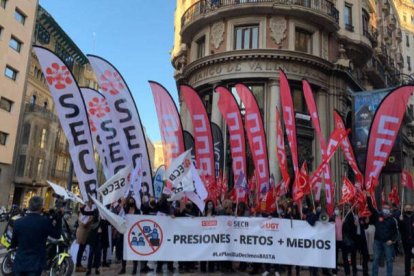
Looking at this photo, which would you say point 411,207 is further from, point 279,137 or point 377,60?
point 377,60

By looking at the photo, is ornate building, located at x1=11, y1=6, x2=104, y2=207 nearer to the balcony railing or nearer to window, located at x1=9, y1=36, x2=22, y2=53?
window, located at x1=9, y1=36, x2=22, y2=53

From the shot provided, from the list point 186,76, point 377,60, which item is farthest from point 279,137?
point 377,60

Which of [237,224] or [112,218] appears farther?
[237,224]

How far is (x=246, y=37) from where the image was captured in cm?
2575

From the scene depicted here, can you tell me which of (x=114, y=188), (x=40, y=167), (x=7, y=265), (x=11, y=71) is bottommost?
(x=7, y=265)

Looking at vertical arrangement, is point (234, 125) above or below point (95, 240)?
above

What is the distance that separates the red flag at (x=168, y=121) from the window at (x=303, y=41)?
45.2 feet

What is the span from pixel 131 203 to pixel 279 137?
5695mm

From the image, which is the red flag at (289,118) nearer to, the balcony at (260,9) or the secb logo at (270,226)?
the secb logo at (270,226)

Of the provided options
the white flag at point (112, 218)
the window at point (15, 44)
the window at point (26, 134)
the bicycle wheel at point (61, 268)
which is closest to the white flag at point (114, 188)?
the white flag at point (112, 218)

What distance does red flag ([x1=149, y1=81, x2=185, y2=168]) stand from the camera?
14695 mm

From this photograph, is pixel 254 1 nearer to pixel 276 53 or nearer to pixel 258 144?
pixel 276 53

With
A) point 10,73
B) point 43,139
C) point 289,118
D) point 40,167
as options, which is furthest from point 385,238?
point 43,139

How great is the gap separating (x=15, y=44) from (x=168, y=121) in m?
30.1
